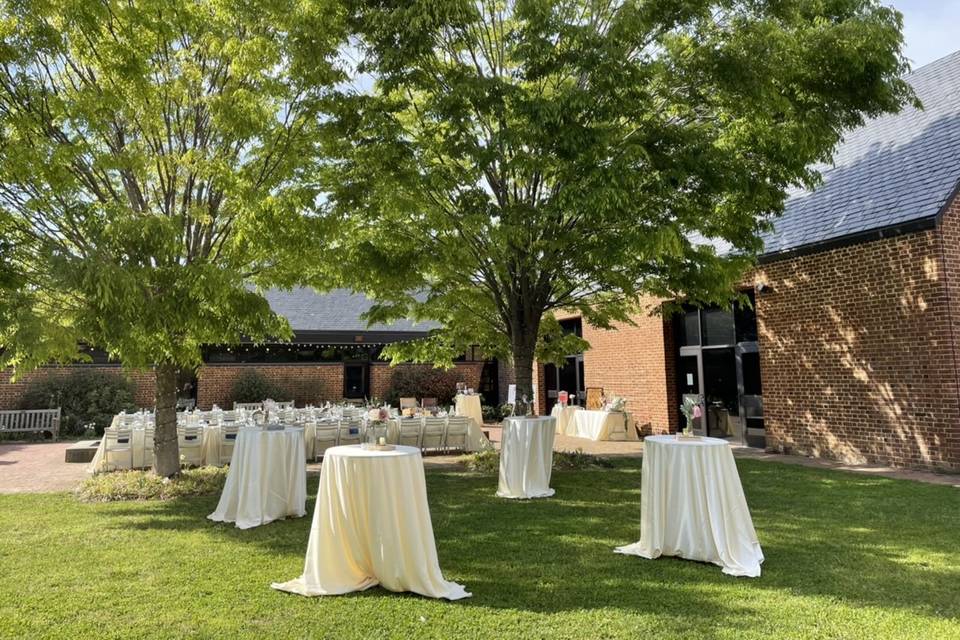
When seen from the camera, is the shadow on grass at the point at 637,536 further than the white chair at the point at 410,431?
No

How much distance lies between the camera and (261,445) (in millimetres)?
7230

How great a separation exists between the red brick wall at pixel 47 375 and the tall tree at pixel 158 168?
9412 millimetres

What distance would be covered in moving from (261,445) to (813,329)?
9766mm

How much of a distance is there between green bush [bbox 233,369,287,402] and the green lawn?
475 inches

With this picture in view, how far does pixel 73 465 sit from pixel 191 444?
8.92 feet

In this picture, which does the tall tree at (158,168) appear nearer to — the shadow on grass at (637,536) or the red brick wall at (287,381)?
the shadow on grass at (637,536)

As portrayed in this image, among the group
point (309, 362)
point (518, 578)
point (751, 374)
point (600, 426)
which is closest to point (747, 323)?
point (751, 374)

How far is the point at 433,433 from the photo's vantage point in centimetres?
1293

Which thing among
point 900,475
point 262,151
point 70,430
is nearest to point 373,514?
point 262,151

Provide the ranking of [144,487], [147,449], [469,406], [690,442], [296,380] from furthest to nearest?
[296,380] < [469,406] < [147,449] < [144,487] < [690,442]

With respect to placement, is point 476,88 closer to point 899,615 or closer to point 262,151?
point 262,151

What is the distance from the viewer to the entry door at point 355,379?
71.2ft

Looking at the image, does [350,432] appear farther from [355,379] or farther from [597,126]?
[355,379]

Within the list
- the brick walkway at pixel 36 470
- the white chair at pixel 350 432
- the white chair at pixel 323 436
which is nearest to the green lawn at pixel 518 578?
the brick walkway at pixel 36 470
